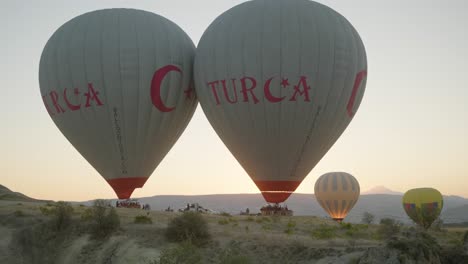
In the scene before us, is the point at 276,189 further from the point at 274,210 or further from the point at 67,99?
the point at 67,99

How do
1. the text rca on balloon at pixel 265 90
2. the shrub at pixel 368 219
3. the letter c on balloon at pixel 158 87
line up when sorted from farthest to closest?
the shrub at pixel 368 219 < the letter c on balloon at pixel 158 87 < the text rca on balloon at pixel 265 90

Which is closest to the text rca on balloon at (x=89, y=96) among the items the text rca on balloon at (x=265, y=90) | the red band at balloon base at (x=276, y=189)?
the text rca on balloon at (x=265, y=90)

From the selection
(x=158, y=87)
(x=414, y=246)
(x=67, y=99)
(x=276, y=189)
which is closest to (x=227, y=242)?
(x=414, y=246)

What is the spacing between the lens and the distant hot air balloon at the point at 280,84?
3866cm

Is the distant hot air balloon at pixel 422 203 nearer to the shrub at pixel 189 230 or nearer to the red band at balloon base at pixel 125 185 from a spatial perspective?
the red band at balloon base at pixel 125 185

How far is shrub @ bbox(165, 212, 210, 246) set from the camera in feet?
97.6

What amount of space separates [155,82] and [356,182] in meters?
30.4

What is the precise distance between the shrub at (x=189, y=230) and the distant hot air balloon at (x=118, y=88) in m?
12.5

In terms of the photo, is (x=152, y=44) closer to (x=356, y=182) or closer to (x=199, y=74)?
(x=199, y=74)

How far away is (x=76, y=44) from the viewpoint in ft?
140

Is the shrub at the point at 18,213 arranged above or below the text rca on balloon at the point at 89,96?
below

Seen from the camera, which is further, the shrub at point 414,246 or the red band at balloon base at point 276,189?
the red band at balloon base at point 276,189

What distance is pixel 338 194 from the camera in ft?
204

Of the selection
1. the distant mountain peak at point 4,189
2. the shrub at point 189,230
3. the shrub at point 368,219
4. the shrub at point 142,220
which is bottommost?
the shrub at point 189,230
